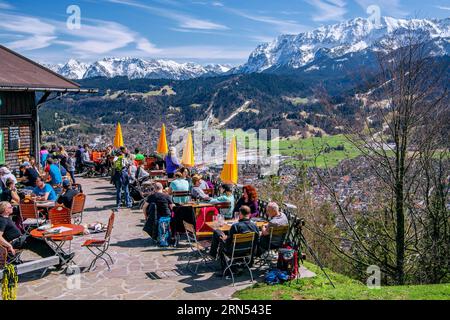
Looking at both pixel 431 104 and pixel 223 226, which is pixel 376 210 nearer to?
pixel 431 104

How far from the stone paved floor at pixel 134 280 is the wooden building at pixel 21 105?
393 inches

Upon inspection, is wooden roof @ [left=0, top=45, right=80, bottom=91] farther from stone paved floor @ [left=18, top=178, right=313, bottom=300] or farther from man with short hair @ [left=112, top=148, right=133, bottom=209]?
stone paved floor @ [left=18, top=178, right=313, bottom=300]

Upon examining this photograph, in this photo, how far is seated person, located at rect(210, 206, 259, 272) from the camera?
8609 millimetres

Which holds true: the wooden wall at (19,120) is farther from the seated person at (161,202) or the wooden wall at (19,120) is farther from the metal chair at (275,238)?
the metal chair at (275,238)

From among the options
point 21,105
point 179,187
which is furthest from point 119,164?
point 21,105

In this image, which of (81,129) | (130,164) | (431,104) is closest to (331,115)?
(431,104)

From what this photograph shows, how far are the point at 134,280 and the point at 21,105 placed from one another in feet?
46.7

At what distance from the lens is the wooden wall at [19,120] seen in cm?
1912

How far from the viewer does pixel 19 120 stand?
1981 centimetres

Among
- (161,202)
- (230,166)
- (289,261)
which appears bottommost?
(289,261)

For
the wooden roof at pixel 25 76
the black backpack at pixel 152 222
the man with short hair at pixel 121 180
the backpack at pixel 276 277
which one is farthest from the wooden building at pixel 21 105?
the backpack at pixel 276 277

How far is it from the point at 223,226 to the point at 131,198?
6.43 meters

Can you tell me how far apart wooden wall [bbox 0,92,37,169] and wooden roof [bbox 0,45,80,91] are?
789 millimetres

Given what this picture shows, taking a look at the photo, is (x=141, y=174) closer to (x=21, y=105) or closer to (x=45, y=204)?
(x=45, y=204)
